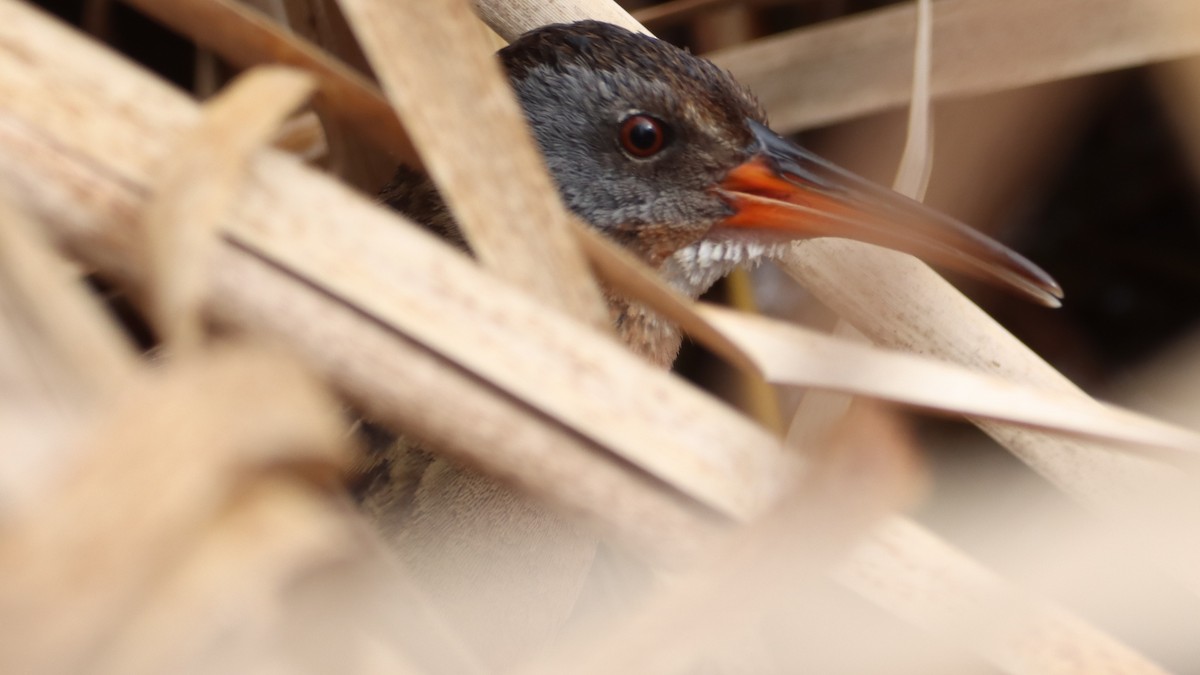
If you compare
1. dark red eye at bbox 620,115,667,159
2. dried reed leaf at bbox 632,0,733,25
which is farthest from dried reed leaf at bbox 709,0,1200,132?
dark red eye at bbox 620,115,667,159

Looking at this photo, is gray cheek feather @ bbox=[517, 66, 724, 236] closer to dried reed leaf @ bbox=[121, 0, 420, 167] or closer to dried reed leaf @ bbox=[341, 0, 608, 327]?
dried reed leaf @ bbox=[121, 0, 420, 167]

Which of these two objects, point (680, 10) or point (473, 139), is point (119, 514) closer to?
point (473, 139)

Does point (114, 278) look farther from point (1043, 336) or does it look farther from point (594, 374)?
point (1043, 336)

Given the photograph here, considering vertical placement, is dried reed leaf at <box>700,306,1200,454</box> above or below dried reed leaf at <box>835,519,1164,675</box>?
above

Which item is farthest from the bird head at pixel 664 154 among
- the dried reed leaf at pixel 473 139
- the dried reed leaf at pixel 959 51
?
the dried reed leaf at pixel 473 139

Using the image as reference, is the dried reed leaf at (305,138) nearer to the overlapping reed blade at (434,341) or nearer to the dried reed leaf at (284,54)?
the dried reed leaf at (284,54)
